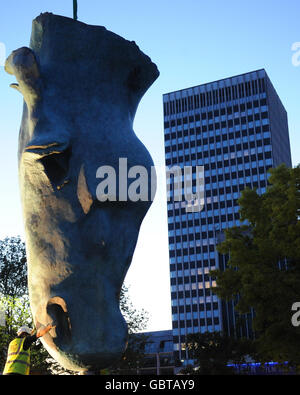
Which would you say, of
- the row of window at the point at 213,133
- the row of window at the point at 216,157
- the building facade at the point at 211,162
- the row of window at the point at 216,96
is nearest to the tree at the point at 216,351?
the building facade at the point at 211,162

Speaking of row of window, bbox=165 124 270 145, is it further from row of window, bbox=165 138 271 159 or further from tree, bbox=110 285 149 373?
tree, bbox=110 285 149 373

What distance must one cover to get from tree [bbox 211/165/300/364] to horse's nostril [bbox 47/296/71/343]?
13.2m

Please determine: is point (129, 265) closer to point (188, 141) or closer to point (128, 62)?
point (128, 62)

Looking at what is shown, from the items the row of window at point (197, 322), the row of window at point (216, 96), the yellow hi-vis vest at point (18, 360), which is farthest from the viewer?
the row of window at point (216, 96)

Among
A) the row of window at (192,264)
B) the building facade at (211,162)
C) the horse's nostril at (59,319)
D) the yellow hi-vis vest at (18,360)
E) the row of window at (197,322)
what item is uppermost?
the building facade at (211,162)

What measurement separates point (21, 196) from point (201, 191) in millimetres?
101170

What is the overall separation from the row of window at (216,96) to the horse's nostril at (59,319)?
108101mm

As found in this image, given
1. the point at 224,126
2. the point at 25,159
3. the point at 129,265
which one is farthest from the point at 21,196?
the point at 224,126

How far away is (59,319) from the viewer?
344cm

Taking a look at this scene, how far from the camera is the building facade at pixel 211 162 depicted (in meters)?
103

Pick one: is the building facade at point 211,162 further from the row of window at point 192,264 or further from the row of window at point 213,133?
the row of window at point 192,264

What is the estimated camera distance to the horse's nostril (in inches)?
134

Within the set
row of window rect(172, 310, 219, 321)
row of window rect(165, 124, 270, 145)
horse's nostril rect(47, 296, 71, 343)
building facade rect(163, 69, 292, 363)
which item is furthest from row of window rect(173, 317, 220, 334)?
horse's nostril rect(47, 296, 71, 343)

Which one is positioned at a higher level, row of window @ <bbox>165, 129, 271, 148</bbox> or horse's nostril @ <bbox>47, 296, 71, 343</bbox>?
row of window @ <bbox>165, 129, 271, 148</bbox>
